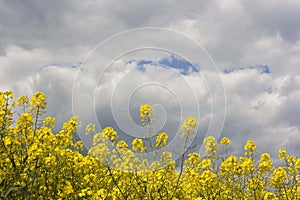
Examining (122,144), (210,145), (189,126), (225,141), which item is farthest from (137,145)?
(225,141)

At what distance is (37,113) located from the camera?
5.93 m

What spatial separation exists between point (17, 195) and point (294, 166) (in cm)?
564

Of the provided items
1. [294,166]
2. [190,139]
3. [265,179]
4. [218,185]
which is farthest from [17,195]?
[294,166]

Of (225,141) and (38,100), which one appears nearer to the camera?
(38,100)

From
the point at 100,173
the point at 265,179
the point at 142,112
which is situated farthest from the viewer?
the point at 265,179

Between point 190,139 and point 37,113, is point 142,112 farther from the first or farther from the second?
point 37,113

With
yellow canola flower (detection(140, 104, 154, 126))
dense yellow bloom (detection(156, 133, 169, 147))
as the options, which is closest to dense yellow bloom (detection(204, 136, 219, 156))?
dense yellow bloom (detection(156, 133, 169, 147))

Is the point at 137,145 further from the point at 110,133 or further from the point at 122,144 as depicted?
the point at 110,133

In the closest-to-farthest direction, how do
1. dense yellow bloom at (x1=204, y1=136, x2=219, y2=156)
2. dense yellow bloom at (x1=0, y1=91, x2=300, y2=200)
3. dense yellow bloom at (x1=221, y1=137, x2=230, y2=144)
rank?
1. dense yellow bloom at (x1=0, y1=91, x2=300, y2=200)
2. dense yellow bloom at (x1=204, y1=136, x2=219, y2=156)
3. dense yellow bloom at (x1=221, y1=137, x2=230, y2=144)

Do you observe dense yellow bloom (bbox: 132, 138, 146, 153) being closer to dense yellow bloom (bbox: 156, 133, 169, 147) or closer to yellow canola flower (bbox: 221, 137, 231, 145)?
dense yellow bloom (bbox: 156, 133, 169, 147)

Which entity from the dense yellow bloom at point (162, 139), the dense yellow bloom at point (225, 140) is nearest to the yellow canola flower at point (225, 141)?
the dense yellow bloom at point (225, 140)

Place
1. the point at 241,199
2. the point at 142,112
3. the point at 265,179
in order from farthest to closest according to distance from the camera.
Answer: the point at 265,179 → the point at 241,199 → the point at 142,112

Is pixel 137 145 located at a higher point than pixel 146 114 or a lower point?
lower

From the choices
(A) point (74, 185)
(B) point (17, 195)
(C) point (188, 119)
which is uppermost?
(C) point (188, 119)
